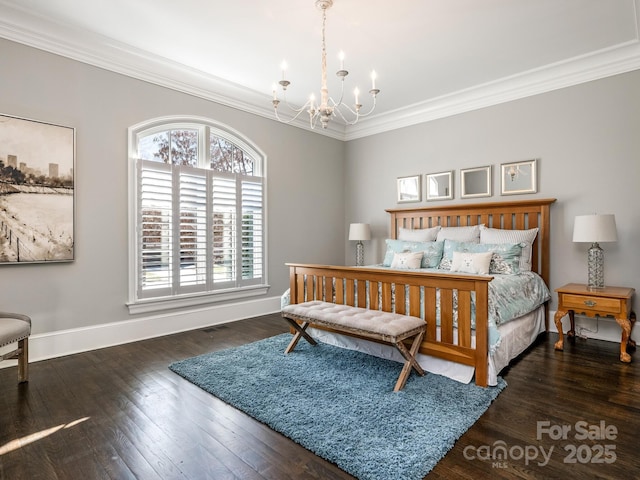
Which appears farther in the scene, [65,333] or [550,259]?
[550,259]

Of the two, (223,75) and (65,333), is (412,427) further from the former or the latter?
(223,75)

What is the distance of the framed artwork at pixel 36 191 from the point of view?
9.59ft

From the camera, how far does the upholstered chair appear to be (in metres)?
2.42

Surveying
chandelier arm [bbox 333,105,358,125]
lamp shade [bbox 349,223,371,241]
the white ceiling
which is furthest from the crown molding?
lamp shade [bbox 349,223,371,241]

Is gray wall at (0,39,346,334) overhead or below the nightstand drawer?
overhead

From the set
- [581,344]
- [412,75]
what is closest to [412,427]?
[581,344]

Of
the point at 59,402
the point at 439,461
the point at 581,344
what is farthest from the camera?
the point at 581,344

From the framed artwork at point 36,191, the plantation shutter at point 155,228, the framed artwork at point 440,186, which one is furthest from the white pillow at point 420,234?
the framed artwork at point 36,191

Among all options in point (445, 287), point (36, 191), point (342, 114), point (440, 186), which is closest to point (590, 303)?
point (445, 287)

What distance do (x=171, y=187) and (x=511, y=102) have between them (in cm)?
412

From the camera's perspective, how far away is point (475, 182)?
15.0ft

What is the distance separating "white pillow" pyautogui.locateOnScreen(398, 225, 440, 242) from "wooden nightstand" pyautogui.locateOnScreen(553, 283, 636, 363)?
160 cm

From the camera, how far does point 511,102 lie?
4277 mm

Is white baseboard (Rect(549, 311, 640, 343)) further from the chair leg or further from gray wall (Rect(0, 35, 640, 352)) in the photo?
the chair leg
